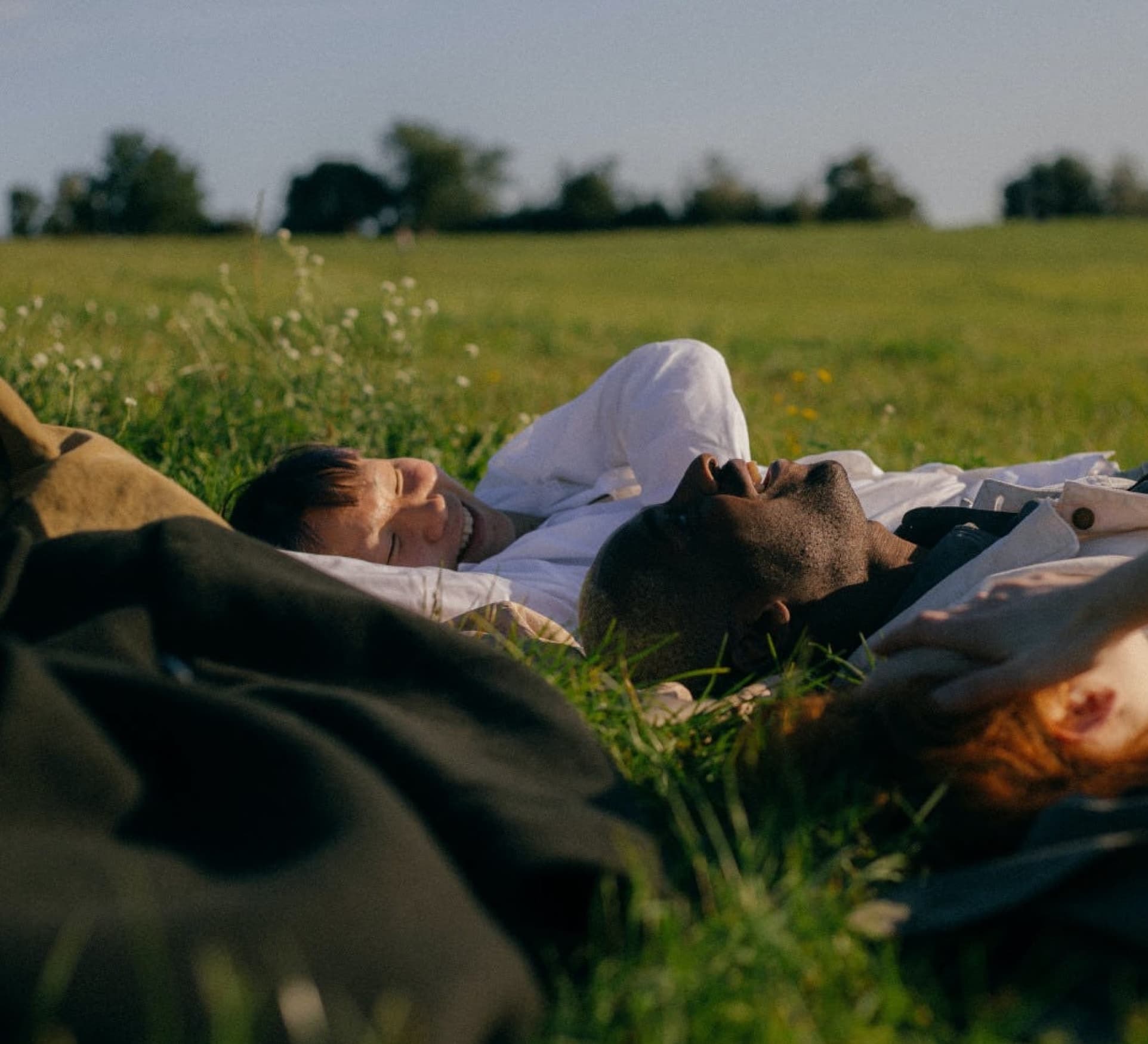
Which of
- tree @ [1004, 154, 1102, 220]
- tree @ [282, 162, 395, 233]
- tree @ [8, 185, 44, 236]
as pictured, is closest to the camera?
tree @ [8, 185, 44, 236]

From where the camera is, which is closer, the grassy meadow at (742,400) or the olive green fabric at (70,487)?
the grassy meadow at (742,400)

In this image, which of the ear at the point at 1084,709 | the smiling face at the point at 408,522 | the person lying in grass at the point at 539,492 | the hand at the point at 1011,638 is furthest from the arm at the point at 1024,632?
the smiling face at the point at 408,522

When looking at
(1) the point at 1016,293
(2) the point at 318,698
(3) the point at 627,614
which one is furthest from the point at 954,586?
(1) the point at 1016,293

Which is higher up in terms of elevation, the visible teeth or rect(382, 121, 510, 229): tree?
rect(382, 121, 510, 229): tree

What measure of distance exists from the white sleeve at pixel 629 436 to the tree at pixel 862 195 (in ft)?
268

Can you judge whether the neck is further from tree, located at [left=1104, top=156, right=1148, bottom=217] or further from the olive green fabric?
tree, located at [left=1104, top=156, right=1148, bottom=217]

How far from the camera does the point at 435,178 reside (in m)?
110

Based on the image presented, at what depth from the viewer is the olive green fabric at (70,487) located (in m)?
2.68

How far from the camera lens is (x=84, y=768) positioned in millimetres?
1936

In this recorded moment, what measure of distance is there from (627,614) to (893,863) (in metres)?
0.97

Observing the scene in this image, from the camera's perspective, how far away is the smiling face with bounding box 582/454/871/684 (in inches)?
116

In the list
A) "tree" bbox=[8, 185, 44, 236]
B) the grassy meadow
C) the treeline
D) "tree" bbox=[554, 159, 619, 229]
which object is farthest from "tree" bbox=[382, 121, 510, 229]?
the grassy meadow

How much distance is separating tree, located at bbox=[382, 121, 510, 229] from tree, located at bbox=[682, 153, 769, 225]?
24.6 meters

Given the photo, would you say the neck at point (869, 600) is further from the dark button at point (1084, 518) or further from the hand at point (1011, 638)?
the hand at point (1011, 638)
